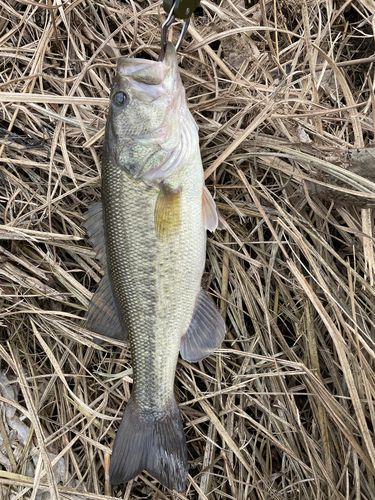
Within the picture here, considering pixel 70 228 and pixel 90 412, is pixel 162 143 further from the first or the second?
pixel 90 412

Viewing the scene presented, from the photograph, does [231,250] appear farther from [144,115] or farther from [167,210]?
[144,115]

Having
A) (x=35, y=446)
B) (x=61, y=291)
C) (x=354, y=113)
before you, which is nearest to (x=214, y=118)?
(x=354, y=113)

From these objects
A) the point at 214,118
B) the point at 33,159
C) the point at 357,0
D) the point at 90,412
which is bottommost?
the point at 90,412

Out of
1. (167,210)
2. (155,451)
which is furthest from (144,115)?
(155,451)

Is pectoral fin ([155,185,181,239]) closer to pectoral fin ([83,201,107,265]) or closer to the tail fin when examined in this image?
pectoral fin ([83,201,107,265])

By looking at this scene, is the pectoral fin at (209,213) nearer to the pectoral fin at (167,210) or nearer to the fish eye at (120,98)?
the pectoral fin at (167,210)

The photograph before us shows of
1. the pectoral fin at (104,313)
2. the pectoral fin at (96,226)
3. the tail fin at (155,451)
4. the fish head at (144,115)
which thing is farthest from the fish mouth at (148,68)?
the tail fin at (155,451)

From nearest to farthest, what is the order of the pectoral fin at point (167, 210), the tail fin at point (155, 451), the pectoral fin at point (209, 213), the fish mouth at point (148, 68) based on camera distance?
the fish mouth at point (148, 68) → the pectoral fin at point (167, 210) → the pectoral fin at point (209, 213) → the tail fin at point (155, 451)
